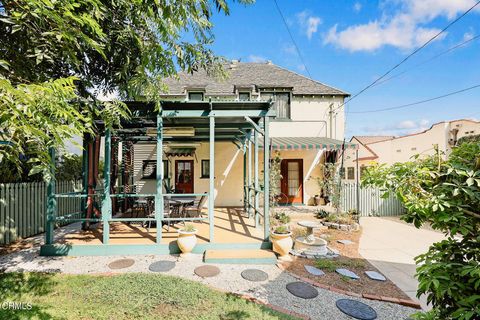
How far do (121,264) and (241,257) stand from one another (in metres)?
3.40

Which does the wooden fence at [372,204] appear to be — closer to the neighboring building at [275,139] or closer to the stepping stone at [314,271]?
the neighboring building at [275,139]

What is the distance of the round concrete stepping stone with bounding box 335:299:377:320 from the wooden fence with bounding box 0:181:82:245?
8632mm

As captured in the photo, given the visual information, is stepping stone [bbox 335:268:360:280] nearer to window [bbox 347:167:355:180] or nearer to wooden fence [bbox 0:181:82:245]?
wooden fence [bbox 0:181:82:245]

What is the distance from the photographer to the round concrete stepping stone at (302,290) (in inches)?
198

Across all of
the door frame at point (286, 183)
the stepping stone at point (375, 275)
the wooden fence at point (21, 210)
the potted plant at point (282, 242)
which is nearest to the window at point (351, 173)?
the door frame at point (286, 183)

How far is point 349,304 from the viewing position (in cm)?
472

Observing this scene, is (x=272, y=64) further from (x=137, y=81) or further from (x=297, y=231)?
(x=137, y=81)

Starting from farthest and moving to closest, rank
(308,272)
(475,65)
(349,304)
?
1. (475,65)
2. (308,272)
3. (349,304)

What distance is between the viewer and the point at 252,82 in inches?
642

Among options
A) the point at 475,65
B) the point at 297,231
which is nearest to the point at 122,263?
the point at 297,231

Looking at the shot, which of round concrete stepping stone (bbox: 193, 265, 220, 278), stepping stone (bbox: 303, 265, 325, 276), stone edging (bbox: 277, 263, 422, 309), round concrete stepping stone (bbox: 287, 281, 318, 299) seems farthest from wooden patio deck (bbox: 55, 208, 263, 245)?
stone edging (bbox: 277, 263, 422, 309)

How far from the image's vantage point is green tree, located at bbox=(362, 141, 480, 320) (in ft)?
7.42

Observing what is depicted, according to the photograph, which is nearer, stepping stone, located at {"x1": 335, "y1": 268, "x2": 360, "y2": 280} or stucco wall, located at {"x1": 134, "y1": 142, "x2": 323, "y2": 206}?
stepping stone, located at {"x1": 335, "y1": 268, "x2": 360, "y2": 280}

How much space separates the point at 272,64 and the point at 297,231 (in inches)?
586
